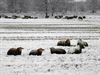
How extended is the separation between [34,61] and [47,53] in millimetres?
3067

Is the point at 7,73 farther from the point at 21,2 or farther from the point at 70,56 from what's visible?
the point at 21,2

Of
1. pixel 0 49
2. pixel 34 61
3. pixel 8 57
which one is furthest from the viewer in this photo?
pixel 0 49

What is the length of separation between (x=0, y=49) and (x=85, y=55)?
564 cm

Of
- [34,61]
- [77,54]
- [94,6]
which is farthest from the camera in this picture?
[94,6]

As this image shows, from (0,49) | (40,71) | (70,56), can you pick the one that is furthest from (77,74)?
(0,49)

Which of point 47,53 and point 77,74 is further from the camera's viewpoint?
point 47,53

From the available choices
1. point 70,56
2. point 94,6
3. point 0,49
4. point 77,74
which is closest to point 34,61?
point 70,56

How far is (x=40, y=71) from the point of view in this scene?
14023 millimetres

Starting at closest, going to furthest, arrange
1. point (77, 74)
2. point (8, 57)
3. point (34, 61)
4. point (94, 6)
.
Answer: point (77, 74), point (34, 61), point (8, 57), point (94, 6)

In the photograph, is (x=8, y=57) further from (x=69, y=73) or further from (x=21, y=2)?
(x=21, y=2)

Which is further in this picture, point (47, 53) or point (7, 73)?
point (47, 53)

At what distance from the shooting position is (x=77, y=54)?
19.2m

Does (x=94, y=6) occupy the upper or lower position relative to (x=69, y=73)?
lower

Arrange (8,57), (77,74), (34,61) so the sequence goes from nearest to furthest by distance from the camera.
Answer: (77,74) < (34,61) < (8,57)
